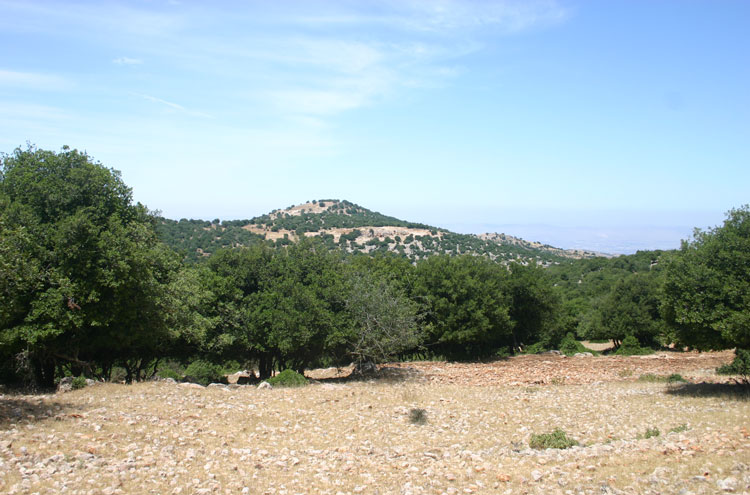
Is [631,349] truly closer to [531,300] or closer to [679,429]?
[531,300]

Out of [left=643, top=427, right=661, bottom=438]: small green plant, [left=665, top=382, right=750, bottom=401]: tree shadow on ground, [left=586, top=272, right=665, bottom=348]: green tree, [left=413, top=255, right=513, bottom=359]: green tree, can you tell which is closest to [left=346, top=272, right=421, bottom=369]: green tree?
[left=413, top=255, right=513, bottom=359]: green tree

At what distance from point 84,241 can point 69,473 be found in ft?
32.4

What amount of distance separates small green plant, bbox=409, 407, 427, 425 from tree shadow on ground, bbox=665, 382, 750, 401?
10591 millimetres

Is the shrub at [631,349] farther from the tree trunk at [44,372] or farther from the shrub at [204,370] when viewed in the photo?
the tree trunk at [44,372]

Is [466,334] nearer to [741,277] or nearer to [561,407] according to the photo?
[561,407]

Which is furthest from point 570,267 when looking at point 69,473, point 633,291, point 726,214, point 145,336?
point 69,473

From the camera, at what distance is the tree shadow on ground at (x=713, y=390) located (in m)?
17.9

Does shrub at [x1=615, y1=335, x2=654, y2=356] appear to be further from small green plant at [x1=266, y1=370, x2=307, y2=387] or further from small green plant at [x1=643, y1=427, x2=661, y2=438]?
small green plant at [x1=266, y1=370, x2=307, y2=387]

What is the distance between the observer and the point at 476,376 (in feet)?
88.6

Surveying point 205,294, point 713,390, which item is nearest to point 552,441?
point 713,390

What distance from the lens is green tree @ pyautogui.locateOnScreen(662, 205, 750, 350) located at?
17000mm

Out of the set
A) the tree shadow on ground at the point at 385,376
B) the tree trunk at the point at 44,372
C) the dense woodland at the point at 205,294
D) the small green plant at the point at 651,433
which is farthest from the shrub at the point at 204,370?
the small green plant at the point at 651,433

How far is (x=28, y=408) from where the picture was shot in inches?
540

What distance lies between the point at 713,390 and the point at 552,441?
35.4ft
